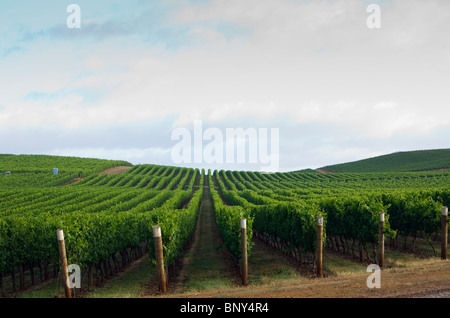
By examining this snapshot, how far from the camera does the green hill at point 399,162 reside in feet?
379

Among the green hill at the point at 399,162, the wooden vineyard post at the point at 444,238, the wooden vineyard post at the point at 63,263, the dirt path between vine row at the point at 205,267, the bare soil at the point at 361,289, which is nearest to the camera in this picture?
the bare soil at the point at 361,289

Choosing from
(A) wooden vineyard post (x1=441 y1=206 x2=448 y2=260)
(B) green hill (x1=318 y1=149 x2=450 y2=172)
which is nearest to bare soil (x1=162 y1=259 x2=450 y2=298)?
(A) wooden vineyard post (x1=441 y1=206 x2=448 y2=260)

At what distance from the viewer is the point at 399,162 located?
422 feet

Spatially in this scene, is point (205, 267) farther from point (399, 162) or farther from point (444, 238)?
point (399, 162)

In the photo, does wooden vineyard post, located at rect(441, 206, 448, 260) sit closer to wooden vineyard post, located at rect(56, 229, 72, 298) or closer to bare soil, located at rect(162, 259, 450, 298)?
bare soil, located at rect(162, 259, 450, 298)

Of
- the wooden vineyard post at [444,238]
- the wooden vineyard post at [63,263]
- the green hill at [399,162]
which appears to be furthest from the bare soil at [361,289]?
the green hill at [399,162]

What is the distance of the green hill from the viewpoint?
116 meters

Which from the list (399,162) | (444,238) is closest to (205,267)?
(444,238)

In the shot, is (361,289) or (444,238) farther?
(444,238)

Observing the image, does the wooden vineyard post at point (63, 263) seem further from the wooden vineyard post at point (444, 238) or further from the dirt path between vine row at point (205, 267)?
the wooden vineyard post at point (444, 238)
